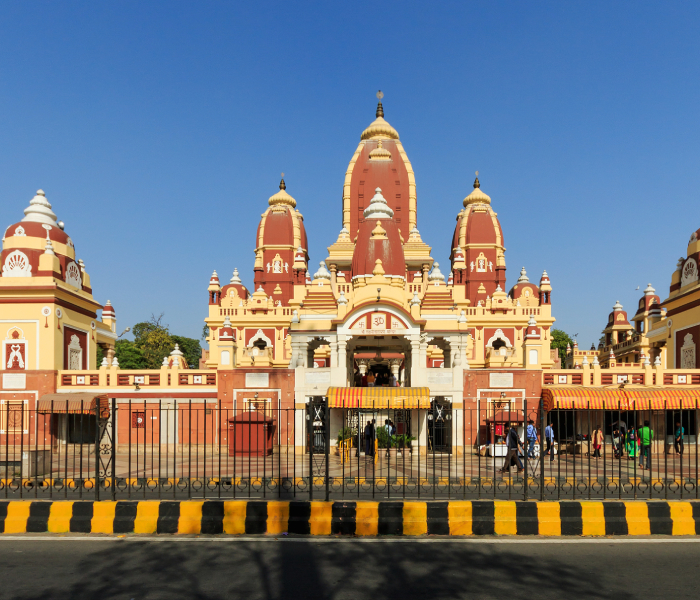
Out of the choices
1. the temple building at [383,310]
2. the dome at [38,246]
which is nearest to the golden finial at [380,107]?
the temple building at [383,310]

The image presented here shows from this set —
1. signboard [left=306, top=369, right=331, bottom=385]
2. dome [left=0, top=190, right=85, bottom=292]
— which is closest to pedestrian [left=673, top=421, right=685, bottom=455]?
signboard [left=306, top=369, right=331, bottom=385]

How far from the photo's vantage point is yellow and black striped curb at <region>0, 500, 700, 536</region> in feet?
31.0

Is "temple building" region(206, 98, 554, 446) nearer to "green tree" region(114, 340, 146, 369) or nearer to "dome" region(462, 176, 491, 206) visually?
"dome" region(462, 176, 491, 206)

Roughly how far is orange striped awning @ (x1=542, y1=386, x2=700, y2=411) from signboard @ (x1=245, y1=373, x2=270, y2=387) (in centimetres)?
1039

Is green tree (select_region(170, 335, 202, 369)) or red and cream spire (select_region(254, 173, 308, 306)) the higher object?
red and cream spire (select_region(254, 173, 308, 306))

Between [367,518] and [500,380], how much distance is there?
1513 centimetres

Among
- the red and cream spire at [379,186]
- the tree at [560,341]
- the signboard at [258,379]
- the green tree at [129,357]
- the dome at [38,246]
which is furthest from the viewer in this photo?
the tree at [560,341]

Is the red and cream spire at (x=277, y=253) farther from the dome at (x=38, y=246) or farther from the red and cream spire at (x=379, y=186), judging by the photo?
the dome at (x=38, y=246)

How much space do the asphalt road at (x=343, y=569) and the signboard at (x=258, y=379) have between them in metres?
14.4

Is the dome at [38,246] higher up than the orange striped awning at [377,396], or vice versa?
the dome at [38,246]

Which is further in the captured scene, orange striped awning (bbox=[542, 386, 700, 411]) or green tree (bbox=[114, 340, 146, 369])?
green tree (bbox=[114, 340, 146, 369])

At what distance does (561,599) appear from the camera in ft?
22.6

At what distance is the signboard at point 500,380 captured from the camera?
77.2 feet

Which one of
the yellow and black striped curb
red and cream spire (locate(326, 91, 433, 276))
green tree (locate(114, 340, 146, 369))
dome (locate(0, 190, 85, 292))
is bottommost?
the yellow and black striped curb
